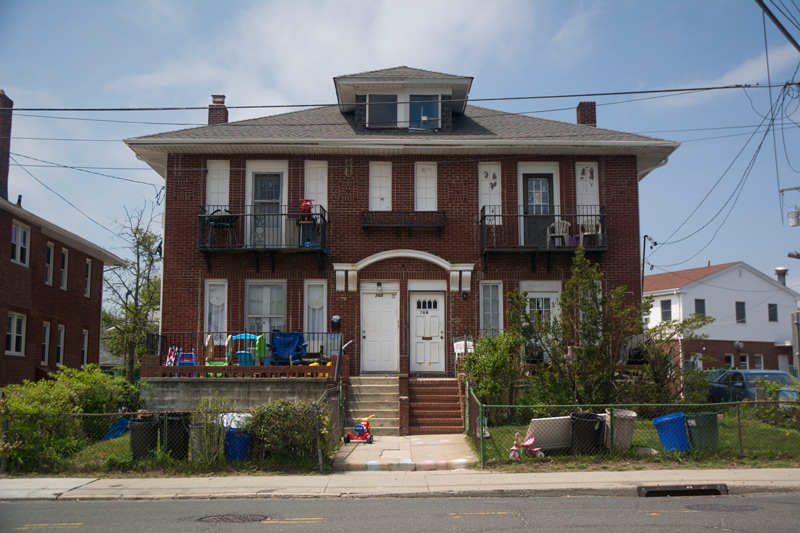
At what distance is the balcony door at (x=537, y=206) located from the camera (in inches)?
747

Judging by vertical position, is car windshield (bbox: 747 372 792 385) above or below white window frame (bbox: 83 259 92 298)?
below

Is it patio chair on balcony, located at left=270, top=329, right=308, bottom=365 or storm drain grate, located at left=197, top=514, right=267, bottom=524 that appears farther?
patio chair on balcony, located at left=270, top=329, right=308, bottom=365

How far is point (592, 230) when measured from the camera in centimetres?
1881

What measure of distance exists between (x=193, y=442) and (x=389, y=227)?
Result: 872 cm

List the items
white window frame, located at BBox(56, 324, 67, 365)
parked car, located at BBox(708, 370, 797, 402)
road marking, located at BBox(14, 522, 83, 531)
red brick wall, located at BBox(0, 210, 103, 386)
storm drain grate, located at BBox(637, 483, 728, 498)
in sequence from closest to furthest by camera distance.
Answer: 1. road marking, located at BBox(14, 522, 83, 531)
2. storm drain grate, located at BBox(637, 483, 728, 498)
3. parked car, located at BBox(708, 370, 797, 402)
4. red brick wall, located at BBox(0, 210, 103, 386)
5. white window frame, located at BBox(56, 324, 67, 365)

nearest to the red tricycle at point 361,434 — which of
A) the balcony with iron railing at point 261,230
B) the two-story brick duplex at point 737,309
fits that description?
the balcony with iron railing at point 261,230

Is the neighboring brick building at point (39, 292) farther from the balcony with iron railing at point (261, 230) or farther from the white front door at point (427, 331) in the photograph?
the white front door at point (427, 331)

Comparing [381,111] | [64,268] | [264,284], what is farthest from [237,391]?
[64,268]

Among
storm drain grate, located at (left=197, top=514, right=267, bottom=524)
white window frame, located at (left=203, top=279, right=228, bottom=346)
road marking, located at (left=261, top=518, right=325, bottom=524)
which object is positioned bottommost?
storm drain grate, located at (left=197, top=514, right=267, bottom=524)

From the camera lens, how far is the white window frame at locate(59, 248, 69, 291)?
27.2 metres

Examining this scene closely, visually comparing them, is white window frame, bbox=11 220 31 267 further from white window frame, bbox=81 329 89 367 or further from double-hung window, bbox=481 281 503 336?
double-hung window, bbox=481 281 503 336

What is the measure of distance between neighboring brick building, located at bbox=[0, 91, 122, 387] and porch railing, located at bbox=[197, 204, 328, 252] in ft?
26.1

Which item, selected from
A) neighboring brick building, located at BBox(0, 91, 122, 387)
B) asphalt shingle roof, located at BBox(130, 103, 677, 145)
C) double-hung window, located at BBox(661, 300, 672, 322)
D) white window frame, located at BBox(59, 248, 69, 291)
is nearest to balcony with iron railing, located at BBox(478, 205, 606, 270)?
asphalt shingle roof, located at BBox(130, 103, 677, 145)

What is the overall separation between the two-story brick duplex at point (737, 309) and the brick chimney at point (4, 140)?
31.2 metres
